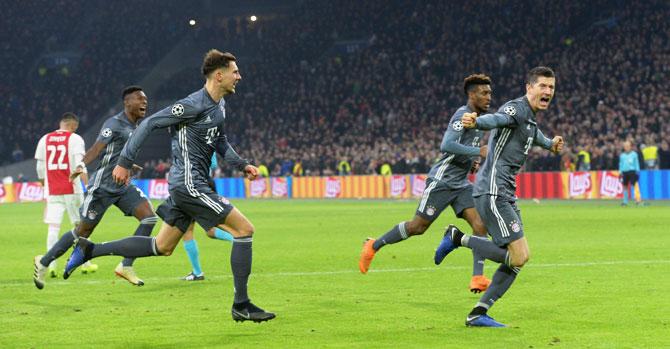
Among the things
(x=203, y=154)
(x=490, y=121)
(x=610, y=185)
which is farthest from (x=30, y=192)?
(x=490, y=121)

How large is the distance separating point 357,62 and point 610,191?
1005 inches

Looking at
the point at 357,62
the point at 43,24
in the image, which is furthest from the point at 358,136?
the point at 43,24

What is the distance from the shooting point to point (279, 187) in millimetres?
54844

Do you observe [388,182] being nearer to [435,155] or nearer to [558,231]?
[435,155]

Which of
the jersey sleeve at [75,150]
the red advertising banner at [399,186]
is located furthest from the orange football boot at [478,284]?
the red advertising banner at [399,186]

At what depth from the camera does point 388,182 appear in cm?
4838

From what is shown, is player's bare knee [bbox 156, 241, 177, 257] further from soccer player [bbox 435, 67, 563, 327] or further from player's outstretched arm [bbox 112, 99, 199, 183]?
soccer player [bbox 435, 67, 563, 327]

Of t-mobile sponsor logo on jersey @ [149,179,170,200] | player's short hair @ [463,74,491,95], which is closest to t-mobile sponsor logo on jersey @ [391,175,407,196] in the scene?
t-mobile sponsor logo on jersey @ [149,179,170,200]

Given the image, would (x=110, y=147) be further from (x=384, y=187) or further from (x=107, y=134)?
(x=384, y=187)

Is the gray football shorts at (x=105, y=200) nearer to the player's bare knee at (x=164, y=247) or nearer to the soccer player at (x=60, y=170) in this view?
the soccer player at (x=60, y=170)

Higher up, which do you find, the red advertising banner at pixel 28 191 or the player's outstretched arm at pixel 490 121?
the player's outstretched arm at pixel 490 121

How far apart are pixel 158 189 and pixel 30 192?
639 cm

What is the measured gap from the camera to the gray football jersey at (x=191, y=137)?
390 inches

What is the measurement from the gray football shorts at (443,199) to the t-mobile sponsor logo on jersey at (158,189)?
4423 cm
